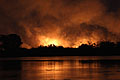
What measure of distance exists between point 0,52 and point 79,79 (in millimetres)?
155915

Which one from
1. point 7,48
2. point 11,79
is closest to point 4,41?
point 7,48

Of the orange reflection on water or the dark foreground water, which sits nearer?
the dark foreground water

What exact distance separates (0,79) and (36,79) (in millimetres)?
3161

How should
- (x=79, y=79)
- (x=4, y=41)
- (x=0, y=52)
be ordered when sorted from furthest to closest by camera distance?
(x=4, y=41) < (x=0, y=52) < (x=79, y=79)

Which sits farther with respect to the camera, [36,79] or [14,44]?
[14,44]

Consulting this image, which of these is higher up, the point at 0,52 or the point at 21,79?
the point at 0,52

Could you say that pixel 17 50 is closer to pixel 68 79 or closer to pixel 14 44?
pixel 14 44

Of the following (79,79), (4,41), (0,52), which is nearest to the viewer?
(79,79)

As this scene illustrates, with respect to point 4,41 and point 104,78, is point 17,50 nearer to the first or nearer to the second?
point 4,41

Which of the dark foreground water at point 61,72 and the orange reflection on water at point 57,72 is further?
the orange reflection on water at point 57,72

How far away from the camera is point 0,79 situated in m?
26.4

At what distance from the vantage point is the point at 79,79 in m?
25.9

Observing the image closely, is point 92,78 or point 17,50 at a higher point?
point 17,50

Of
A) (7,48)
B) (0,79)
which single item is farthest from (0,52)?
(0,79)
